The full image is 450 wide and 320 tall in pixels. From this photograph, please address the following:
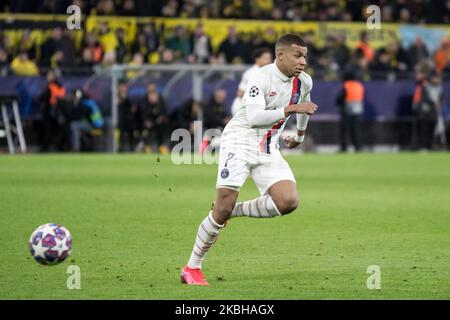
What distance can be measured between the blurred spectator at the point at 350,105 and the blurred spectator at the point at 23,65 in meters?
8.44

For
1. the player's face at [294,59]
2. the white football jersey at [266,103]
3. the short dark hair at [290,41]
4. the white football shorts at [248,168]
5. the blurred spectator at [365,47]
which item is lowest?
the blurred spectator at [365,47]

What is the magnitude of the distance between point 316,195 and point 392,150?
1534cm

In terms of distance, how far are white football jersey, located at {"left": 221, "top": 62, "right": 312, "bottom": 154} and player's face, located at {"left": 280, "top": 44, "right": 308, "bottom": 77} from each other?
0.10 meters

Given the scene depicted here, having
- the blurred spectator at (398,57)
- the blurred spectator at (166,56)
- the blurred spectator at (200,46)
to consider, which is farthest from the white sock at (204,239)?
the blurred spectator at (398,57)

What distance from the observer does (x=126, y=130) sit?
1240 inches

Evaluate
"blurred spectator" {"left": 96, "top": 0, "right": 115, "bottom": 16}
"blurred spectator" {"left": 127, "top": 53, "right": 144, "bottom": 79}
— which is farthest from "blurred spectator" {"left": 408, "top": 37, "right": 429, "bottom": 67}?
"blurred spectator" {"left": 96, "top": 0, "right": 115, "bottom": 16}

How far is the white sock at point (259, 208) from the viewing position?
10398mm

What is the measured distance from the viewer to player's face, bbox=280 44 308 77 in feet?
33.6

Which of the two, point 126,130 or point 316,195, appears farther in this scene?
point 126,130

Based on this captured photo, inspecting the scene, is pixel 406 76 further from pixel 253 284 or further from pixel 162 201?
pixel 253 284

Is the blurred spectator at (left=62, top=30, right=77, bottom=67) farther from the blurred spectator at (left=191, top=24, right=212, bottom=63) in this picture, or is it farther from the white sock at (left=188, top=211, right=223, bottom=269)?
the white sock at (left=188, top=211, right=223, bottom=269)

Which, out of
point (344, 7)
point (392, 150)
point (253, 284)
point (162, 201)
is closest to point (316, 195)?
point (162, 201)

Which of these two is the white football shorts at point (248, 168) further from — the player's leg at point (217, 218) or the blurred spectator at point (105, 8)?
the blurred spectator at point (105, 8)

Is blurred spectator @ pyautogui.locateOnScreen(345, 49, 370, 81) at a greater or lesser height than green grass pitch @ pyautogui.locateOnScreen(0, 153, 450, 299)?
lesser
